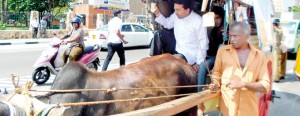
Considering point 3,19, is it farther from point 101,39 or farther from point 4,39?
point 101,39

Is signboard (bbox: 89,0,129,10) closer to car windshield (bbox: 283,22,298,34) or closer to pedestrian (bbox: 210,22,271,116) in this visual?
car windshield (bbox: 283,22,298,34)

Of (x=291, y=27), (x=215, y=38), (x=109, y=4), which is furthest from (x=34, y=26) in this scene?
(x=215, y=38)

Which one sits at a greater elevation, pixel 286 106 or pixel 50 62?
pixel 50 62

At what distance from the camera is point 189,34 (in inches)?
194

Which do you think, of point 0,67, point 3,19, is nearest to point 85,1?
point 3,19

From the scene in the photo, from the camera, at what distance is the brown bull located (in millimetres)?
3232

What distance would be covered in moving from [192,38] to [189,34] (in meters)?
0.07

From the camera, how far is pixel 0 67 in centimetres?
1172

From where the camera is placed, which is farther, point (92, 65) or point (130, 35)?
point (130, 35)

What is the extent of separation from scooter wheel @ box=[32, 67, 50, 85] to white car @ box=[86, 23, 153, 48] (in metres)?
8.08

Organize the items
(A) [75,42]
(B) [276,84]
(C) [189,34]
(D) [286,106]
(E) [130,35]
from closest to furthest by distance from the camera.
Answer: (C) [189,34] → (D) [286,106] → (A) [75,42] → (B) [276,84] → (E) [130,35]

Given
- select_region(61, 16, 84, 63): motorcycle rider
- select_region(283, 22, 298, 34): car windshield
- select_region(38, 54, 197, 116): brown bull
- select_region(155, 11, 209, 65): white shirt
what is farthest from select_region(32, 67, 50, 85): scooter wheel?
select_region(283, 22, 298, 34): car windshield

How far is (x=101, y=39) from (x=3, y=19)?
43.5 feet

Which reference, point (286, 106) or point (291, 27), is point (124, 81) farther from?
point (291, 27)
